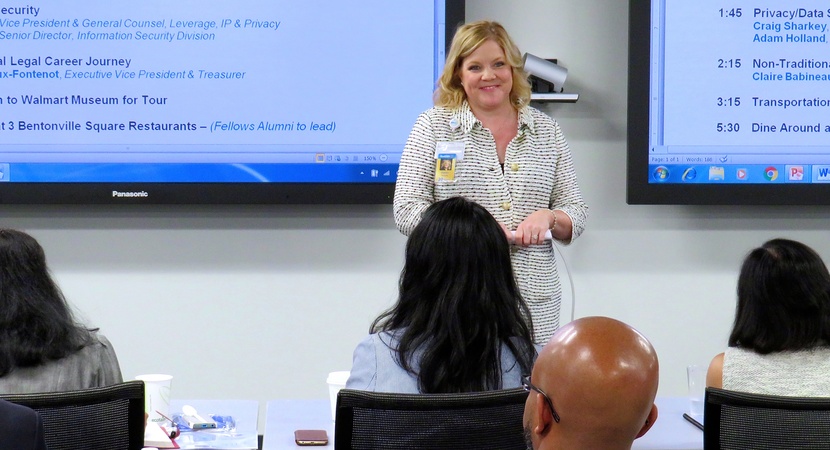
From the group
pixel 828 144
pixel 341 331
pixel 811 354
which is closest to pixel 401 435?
pixel 811 354

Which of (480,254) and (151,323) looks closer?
(480,254)

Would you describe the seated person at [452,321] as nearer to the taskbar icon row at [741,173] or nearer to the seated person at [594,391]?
the seated person at [594,391]

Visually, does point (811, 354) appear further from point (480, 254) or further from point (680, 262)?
point (680, 262)

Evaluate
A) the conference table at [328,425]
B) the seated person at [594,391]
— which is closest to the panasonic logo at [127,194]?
the conference table at [328,425]

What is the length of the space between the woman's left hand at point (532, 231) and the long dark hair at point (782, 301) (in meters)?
0.69

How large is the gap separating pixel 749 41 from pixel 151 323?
2.57 m

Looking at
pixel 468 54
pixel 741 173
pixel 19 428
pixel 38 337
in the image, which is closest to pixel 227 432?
pixel 38 337

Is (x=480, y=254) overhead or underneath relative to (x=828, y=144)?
underneath

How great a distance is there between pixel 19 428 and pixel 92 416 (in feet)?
1.29

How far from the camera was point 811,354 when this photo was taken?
218 cm

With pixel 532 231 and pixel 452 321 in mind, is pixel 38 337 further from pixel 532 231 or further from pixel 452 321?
pixel 532 231

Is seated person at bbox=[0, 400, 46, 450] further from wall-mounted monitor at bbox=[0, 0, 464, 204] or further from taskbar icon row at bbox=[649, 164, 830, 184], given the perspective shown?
taskbar icon row at bbox=[649, 164, 830, 184]

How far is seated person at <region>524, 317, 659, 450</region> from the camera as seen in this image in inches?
43.2

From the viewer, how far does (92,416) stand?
5.51ft
